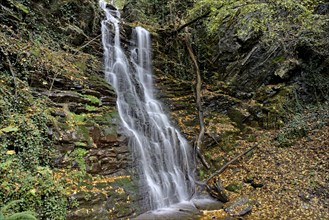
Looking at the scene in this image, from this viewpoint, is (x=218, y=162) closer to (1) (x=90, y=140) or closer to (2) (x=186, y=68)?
(1) (x=90, y=140)

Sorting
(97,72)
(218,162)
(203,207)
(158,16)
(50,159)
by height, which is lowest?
(203,207)

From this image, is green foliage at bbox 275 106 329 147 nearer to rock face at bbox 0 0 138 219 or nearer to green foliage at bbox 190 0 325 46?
green foliage at bbox 190 0 325 46

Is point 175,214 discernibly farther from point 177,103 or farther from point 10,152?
point 177,103

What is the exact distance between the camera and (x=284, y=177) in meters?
7.76

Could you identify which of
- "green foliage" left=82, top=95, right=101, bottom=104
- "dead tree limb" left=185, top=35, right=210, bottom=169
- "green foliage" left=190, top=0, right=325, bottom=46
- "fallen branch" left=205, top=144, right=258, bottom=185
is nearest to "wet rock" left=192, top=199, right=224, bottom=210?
"fallen branch" left=205, top=144, right=258, bottom=185

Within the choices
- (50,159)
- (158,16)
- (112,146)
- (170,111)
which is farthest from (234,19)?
(50,159)

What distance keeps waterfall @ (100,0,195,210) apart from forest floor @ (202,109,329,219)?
147cm

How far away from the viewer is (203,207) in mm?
7422

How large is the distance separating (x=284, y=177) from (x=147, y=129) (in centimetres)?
483

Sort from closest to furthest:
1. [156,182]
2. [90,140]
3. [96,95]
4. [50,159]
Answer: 1. [50,159]
2. [90,140]
3. [156,182]
4. [96,95]

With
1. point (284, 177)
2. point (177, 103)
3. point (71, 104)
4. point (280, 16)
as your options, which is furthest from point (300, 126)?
point (71, 104)

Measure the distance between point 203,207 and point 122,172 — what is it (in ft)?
8.74

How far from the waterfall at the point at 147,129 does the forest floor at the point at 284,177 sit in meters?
1.47

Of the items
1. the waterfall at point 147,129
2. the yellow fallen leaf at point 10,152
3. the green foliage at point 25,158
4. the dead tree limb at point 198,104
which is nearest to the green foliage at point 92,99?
the waterfall at point 147,129
